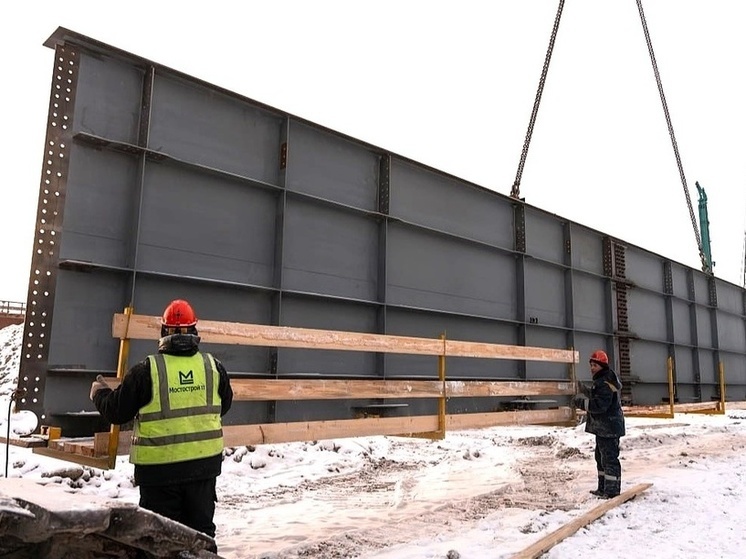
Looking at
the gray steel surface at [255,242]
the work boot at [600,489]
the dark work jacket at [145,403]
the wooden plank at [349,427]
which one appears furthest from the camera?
the work boot at [600,489]

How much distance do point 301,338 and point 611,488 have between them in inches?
156

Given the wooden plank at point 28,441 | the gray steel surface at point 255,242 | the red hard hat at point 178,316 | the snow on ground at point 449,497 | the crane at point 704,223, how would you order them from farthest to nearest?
the crane at point 704,223, the gray steel surface at point 255,242, the snow on ground at point 449,497, the wooden plank at point 28,441, the red hard hat at point 178,316

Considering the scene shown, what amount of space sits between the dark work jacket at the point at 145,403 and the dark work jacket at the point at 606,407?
5.22 m

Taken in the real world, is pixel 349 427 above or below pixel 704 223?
below

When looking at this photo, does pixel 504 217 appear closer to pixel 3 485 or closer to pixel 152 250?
pixel 152 250

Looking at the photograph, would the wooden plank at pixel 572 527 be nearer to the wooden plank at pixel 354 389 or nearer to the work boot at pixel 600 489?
the work boot at pixel 600 489

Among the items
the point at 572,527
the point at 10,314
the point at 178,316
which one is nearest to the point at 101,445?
the point at 178,316

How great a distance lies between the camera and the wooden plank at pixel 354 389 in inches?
199

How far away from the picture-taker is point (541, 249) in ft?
36.1

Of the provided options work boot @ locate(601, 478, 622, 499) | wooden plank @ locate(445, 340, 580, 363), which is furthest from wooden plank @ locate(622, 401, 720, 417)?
work boot @ locate(601, 478, 622, 499)

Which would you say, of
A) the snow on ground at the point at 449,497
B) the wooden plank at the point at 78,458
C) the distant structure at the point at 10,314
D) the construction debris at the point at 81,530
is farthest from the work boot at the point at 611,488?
the distant structure at the point at 10,314

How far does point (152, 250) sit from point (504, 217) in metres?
6.32

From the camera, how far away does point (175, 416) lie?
10.8 feet

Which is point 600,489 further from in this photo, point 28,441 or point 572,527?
point 28,441
